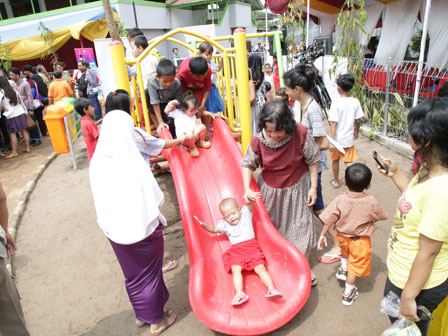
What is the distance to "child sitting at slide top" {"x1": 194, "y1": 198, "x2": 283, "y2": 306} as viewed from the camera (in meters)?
2.46

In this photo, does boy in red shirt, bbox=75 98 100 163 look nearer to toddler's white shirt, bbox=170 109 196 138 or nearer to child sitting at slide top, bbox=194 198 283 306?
toddler's white shirt, bbox=170 109 196 138

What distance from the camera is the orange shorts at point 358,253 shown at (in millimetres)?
2406

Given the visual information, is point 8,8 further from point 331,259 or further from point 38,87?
point 331,259

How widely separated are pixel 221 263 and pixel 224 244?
20 centimetres

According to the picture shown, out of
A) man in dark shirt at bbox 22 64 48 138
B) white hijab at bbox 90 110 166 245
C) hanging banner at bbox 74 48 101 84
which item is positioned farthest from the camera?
hanging banner at bbox 74 48 101 84

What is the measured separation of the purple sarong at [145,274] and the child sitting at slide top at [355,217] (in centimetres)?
117

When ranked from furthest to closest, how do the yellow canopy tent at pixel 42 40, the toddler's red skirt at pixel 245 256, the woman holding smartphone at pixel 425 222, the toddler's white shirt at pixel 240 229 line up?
the yellow canopy tent at pixel 42 40 → the toddler's white shirt at pixel 240 229 → the toddler's red skirt at pixel 245 256 → the woman holding smartphone at pixel 425 222

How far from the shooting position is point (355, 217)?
2.34 meters

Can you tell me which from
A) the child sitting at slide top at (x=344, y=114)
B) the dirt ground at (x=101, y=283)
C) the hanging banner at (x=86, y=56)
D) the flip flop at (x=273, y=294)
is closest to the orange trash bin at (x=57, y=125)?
the dirt ground at (x=101, y=283)

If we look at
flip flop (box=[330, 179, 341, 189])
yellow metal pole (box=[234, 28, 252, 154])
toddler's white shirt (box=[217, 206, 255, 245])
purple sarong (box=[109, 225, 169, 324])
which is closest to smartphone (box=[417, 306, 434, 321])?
toddler's white shirt (box=[217, 206, 255, 245])

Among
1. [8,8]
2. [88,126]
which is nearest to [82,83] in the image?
[88,126]

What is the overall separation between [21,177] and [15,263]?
3.08 metres

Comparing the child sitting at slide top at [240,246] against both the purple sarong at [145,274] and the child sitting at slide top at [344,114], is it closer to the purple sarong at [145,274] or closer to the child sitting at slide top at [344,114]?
the purple sarong at [145,274]

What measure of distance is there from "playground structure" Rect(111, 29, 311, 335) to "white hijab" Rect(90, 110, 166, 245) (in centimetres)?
66
